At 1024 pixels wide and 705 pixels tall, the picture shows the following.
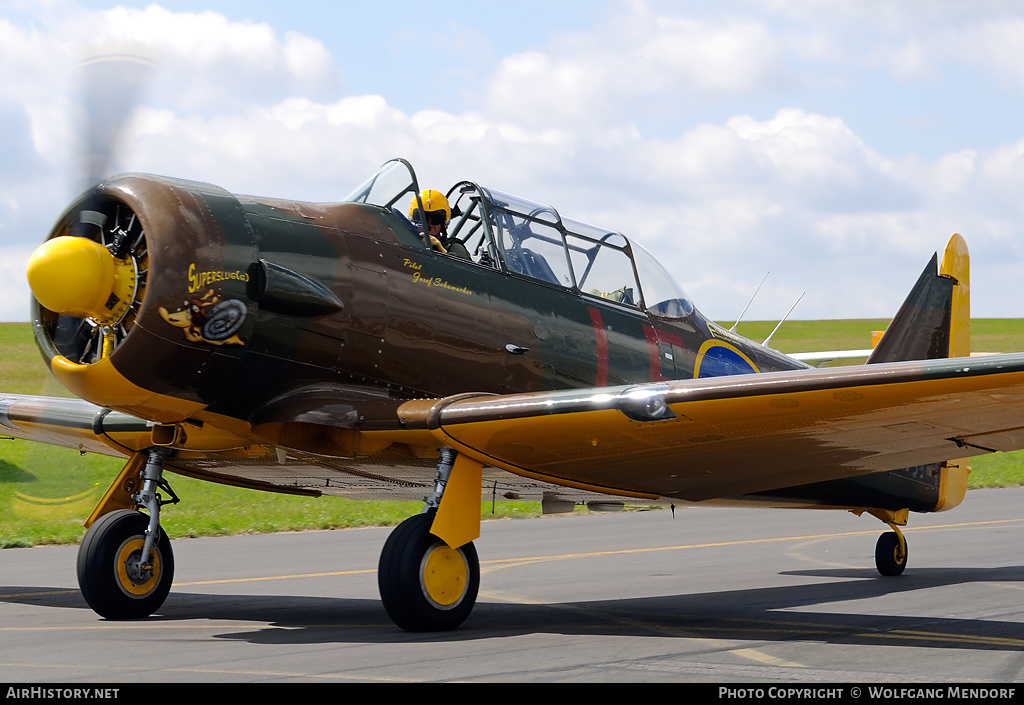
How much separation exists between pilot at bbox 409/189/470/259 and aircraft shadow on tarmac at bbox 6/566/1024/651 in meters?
2.59

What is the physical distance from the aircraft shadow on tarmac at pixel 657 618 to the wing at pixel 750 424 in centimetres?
99

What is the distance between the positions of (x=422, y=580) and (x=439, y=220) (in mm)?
2627

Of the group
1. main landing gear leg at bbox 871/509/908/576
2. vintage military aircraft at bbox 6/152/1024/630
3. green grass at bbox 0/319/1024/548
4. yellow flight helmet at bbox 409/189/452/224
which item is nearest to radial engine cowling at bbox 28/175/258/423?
vintage military aircraft at bbox 6/152/1024/630

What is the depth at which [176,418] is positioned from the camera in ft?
23.5

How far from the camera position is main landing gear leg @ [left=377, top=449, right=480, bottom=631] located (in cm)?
677

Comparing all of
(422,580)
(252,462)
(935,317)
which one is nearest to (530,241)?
(252,462)

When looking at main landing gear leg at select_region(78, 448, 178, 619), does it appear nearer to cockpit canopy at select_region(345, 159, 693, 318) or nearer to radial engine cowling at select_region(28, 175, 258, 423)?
radial engine cowling at select_region(28, 175, 258, 423)

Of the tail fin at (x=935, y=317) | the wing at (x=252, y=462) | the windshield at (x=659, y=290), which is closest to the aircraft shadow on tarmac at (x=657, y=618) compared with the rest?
the wing at (x=252, y=462)

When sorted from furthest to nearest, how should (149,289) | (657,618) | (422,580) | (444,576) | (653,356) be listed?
(653,356) < (657,618) < (444,576) < (422,580) < (149,289)

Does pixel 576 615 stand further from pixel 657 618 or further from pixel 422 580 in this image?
pixel 422 580

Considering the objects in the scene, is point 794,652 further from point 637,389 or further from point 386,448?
point 386,448

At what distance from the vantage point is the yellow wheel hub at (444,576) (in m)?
6.88

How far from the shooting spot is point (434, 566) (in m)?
6.92

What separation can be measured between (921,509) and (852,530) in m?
4.97
